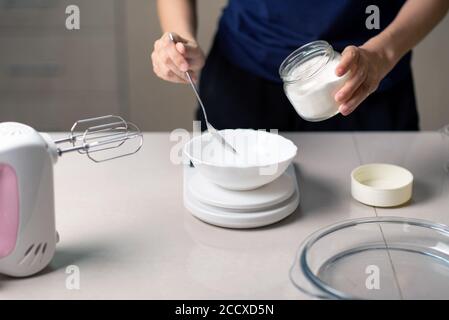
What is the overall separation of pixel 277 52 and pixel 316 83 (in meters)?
0.45

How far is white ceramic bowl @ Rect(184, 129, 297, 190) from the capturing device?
100 centimetres

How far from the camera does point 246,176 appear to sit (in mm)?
994

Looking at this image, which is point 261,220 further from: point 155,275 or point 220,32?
point 220,32

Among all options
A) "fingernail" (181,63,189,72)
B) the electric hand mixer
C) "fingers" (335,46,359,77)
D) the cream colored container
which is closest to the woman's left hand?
"fingers" (335,46,359,77)

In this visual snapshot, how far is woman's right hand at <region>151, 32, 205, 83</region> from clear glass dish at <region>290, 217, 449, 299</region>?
0.35 metres

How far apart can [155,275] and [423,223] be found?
377 mm

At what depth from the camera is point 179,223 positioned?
1.03m

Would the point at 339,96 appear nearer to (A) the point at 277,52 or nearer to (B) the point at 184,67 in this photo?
(B) the point at 184,67

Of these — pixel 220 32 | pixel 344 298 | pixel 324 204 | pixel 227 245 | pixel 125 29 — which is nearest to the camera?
pixel 344 298

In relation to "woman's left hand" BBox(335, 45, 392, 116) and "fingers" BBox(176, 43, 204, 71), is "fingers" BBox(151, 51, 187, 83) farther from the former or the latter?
"woman's left hand" BBox(335, 45, 392, 116)

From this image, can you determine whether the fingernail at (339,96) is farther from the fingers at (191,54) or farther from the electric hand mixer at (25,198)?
the electric hand mixer at (25,198)

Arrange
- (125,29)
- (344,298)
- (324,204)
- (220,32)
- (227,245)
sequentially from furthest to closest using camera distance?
(125,29) < (220,32) < (324,204) < (227,245) < (344,298)

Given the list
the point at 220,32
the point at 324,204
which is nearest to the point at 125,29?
the point at 220,32

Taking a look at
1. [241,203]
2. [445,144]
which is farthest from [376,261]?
[445,144]
